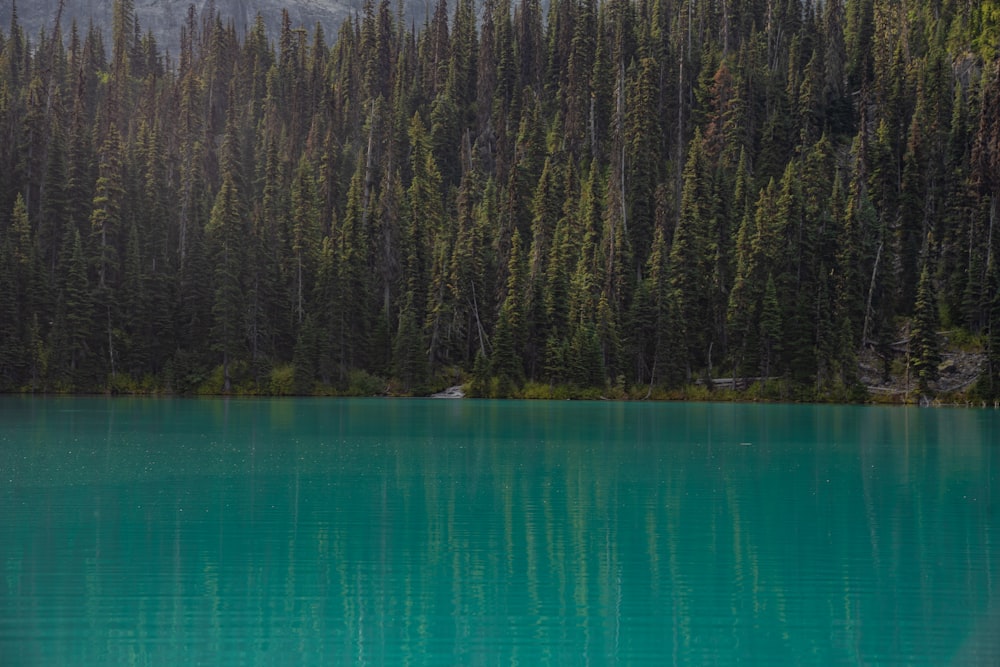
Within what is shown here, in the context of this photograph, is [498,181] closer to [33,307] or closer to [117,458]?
[33,307]

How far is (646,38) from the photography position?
12669 centimetres

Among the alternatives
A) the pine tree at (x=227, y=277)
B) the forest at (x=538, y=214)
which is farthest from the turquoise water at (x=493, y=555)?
the forest at (x=538, y=214)

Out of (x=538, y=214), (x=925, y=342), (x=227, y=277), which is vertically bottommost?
(x=925, y=342)

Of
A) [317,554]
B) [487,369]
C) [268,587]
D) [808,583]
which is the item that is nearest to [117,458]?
[317,554]

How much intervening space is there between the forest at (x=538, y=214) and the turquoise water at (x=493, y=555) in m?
55.9

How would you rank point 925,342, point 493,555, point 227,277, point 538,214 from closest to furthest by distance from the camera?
point 493,555, point 925,342, point 227,277, point 538,214

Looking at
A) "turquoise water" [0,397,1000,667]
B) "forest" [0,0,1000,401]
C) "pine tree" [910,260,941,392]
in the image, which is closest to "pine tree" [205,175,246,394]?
"forest" [0,0,1000,401]

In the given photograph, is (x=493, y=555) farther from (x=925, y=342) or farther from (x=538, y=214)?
(x=538, y=214)

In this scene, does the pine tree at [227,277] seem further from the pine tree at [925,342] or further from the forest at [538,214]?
the pine tree at [925,342]

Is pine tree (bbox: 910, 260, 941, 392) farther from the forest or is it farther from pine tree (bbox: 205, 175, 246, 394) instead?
pine tree (bbox: 205, 175, 246, 394)

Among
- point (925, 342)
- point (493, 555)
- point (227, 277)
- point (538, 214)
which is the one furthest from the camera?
point (538, 214)

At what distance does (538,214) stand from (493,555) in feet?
295

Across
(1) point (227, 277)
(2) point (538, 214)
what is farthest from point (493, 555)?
(2) point (538, 214)

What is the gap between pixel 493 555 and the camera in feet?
59.4
